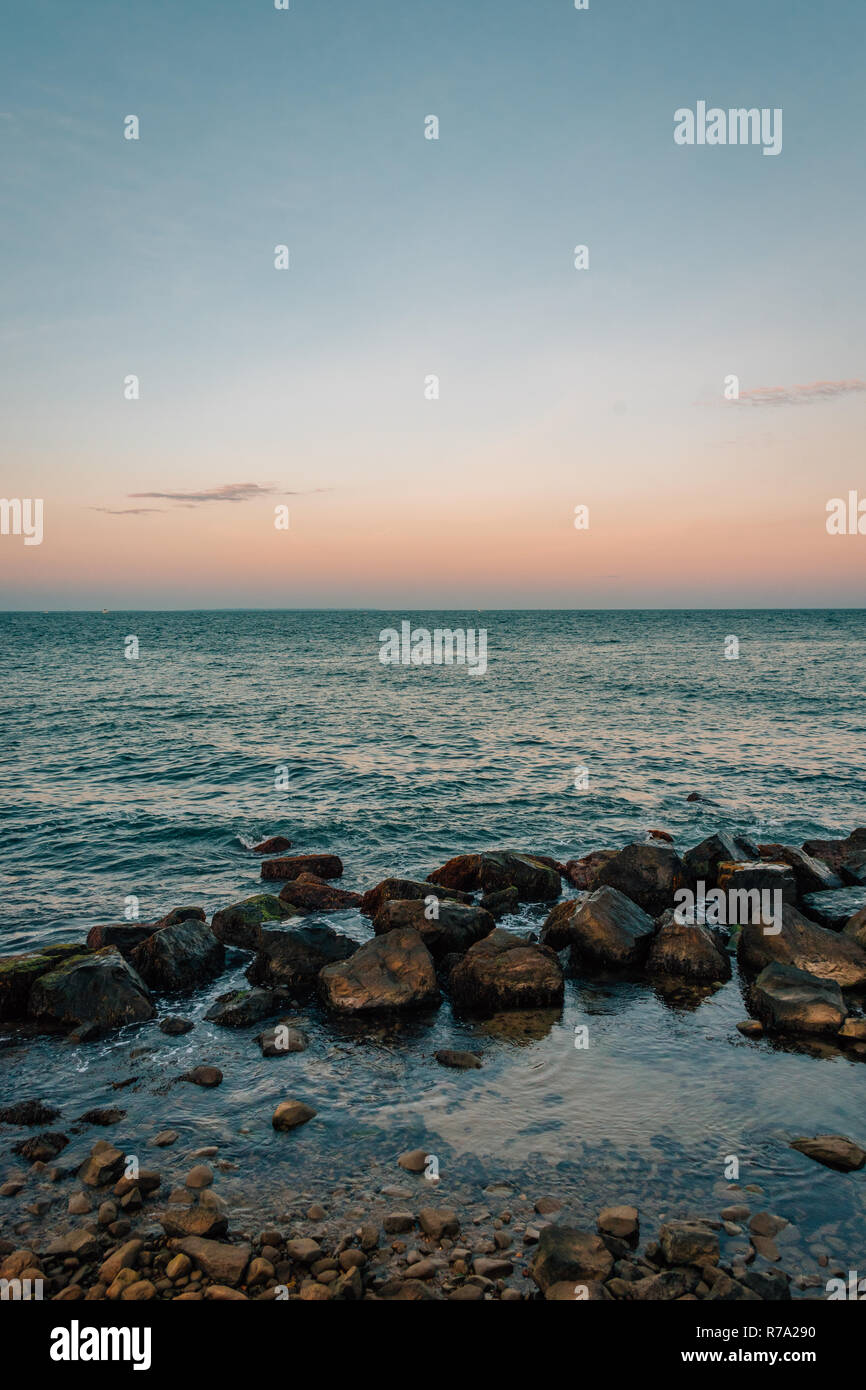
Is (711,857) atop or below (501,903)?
atop

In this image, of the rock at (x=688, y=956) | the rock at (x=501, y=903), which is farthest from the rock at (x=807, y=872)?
the rock at (x=501, y=903)

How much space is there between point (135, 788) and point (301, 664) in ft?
224

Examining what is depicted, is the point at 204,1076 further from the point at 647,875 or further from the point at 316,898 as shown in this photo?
the point at 647,875

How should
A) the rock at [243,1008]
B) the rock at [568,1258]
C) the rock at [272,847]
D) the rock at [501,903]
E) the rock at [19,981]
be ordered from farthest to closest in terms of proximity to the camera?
1. the rock at [272,847]
2. the rock at [501,903]
3. the rock at [19,981]
4. the rock at [243,1008]
5. the rock at [568,1258]

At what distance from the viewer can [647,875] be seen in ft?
60.6

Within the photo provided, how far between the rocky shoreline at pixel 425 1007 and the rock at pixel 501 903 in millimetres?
50

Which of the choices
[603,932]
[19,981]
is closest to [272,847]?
[19,981]

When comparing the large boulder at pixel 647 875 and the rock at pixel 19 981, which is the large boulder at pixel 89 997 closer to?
the rock at pixel 19 981

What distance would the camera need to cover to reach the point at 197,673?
275 feet

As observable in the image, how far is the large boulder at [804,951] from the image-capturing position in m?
13.9

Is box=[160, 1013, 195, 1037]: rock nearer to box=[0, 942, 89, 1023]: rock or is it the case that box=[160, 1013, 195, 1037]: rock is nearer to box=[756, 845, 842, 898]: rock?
box=[0, 942, 89, 1023]: rock

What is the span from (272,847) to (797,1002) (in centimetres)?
1536

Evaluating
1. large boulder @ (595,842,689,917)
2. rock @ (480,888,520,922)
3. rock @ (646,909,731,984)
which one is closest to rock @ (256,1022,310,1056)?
rock @ (480,888,520,922)

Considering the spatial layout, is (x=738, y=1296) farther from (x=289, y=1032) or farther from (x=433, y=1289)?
(x=289, y=1032)
